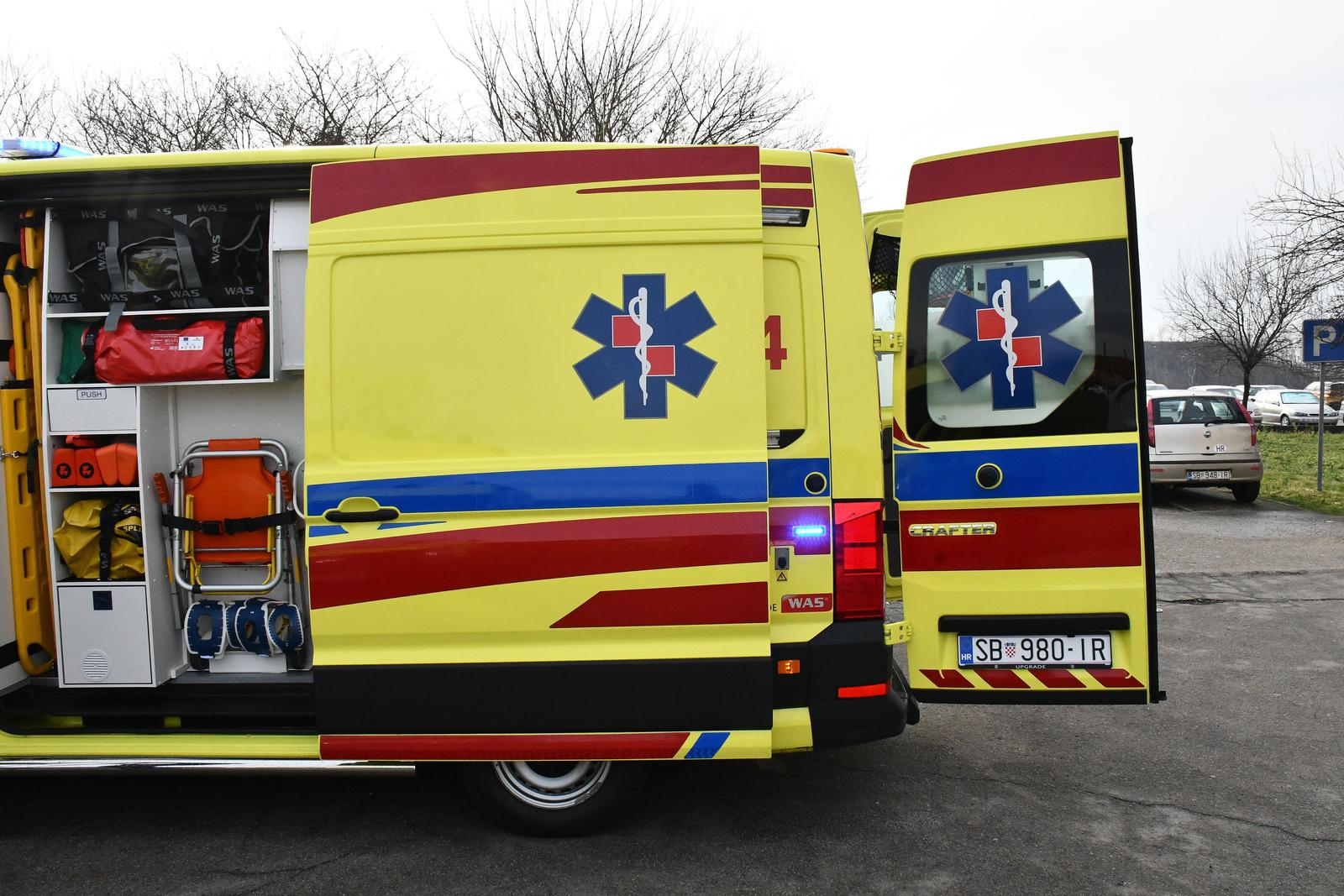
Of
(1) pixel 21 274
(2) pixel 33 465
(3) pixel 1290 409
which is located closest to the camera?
(1) pixel 21 274

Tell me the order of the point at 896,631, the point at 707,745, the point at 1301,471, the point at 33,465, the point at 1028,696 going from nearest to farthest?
1. the point at 707,745
2. the point at 896,631
3. the point at 1028,696
4. the point at 33,465
5. the point at 1301,471

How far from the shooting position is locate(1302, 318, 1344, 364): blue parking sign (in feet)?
41.3

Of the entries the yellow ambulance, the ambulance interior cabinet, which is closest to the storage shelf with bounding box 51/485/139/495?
the ambulance interior cabinet

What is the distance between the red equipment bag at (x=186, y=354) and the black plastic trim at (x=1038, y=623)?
2864 mm

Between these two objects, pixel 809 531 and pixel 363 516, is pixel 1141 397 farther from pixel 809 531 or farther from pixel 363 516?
pixel 363 516

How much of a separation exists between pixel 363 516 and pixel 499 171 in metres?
1.24

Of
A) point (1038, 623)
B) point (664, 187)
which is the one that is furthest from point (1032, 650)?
point (664, 187)

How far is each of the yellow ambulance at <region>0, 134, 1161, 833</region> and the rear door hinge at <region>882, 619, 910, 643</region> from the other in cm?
2

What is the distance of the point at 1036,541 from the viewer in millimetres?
3830

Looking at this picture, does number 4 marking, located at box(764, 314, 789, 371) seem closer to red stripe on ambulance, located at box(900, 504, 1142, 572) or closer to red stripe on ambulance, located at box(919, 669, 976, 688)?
red stripe on ambulance, located at box(900, 504, 1142, 572)

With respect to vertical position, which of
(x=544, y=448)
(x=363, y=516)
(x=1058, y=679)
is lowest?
(x=1058, y=679)

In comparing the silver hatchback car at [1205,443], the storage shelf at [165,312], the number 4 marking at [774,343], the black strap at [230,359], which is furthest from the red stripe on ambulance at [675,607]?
the silver hatchback car at [1205,443]

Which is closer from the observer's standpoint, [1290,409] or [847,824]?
[847,824]

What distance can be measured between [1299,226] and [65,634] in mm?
14302
